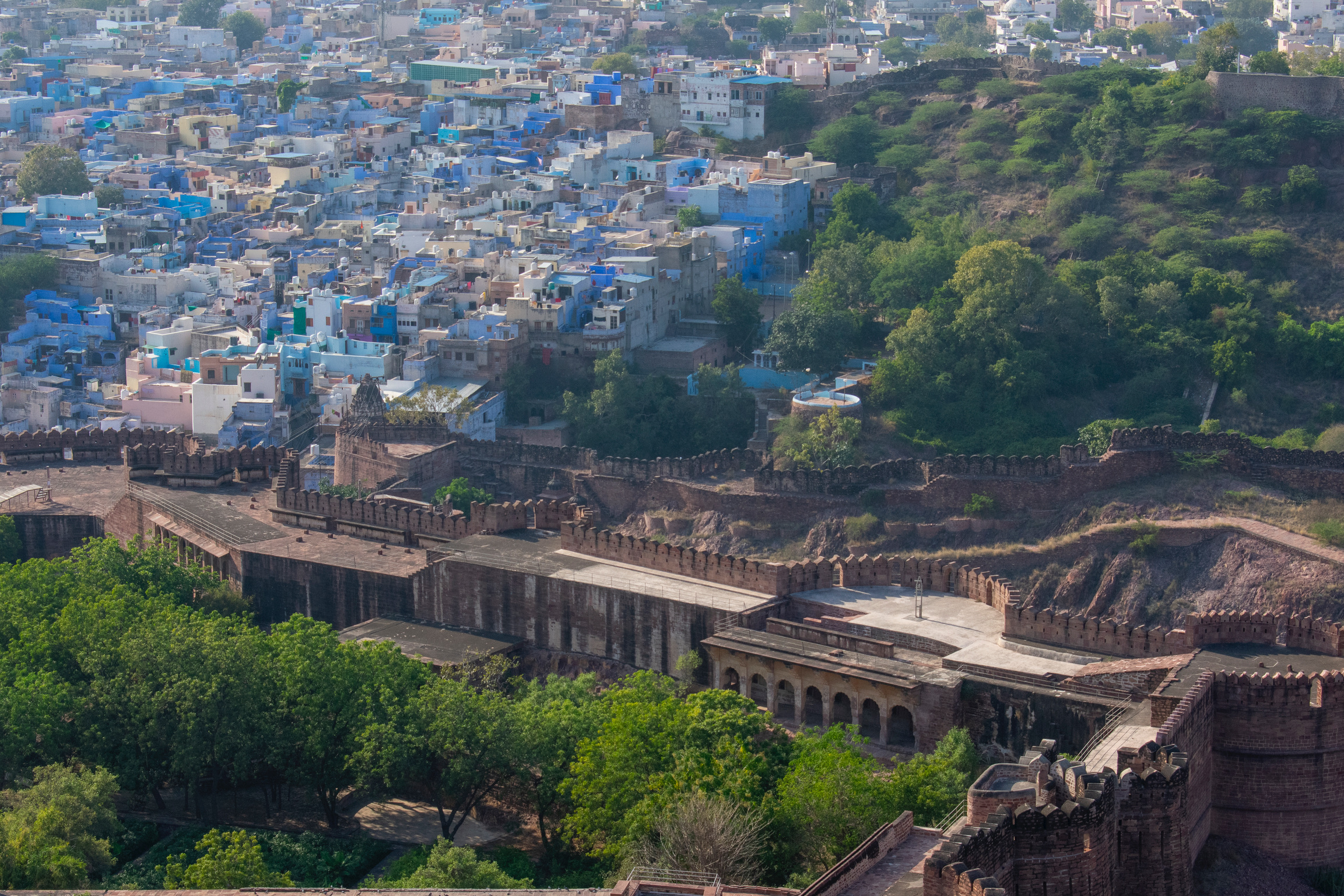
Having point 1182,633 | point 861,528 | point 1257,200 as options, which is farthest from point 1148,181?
point 1182,633

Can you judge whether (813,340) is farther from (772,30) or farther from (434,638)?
(772,30)

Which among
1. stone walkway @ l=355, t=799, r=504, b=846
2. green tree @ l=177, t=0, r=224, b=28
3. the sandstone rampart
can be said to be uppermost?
green tree @ l=177, t=0, r=224, b=28

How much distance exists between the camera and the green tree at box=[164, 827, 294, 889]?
1191 inches

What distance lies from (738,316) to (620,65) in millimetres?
29749

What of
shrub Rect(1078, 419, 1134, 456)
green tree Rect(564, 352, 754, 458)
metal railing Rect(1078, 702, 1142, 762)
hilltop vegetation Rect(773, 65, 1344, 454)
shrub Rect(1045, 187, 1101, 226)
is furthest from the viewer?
shrub Rect(1045, 187, 1101, 226)

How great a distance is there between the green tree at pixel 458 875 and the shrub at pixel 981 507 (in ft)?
64.7

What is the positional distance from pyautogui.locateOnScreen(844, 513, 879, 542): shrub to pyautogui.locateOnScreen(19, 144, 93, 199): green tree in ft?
135

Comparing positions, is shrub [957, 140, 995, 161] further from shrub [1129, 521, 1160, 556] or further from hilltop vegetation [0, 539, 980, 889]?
hilltop vegetation [0, 539, 980, 889]

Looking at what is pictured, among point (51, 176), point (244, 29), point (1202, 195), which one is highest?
point (244, 29)

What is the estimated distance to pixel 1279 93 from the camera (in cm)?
6519

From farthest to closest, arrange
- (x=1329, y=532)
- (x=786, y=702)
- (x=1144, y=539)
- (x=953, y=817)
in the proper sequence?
A: (x=1144, y=539) < (x=1329, y=532) < (x=786, y=702) < (x=953, y=817)

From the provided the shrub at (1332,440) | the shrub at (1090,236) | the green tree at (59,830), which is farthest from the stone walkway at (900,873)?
the shrub at (1090,236)

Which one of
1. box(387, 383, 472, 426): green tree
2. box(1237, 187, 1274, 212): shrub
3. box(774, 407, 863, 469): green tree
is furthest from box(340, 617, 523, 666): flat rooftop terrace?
box(1237, 187, 1274, 212): shrub

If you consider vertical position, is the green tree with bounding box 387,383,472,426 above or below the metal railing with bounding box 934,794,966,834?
below
